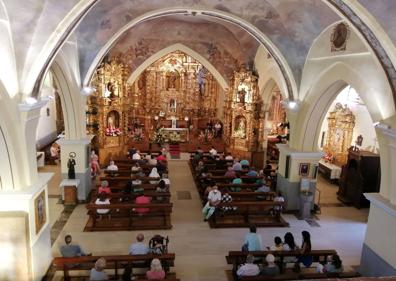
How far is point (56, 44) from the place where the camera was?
288 inches

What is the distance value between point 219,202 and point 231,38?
410 inches

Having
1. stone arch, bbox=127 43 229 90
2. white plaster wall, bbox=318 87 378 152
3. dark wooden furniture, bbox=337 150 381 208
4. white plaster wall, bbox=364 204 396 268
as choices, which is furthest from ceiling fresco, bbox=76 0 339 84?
stone arch, bbox=127 43 229 90

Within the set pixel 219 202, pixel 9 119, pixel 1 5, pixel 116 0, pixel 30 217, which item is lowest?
pixel 219 202

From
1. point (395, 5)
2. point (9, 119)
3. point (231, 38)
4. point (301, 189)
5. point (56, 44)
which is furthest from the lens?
point (231, 38)

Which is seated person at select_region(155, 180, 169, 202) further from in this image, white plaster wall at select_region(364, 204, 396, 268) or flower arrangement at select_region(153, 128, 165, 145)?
flower arrangement at select_region(153, 128, 165, 145)

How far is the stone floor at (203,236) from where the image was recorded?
863cm

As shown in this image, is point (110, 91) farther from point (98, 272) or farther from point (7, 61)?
point (98, 272)

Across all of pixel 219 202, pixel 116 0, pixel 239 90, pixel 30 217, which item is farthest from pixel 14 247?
pixel 239 90

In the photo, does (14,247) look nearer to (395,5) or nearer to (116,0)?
(116,0)

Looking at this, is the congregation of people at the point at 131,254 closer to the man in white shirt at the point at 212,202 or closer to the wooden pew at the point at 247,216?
the man in white shirt at the point at 212,202

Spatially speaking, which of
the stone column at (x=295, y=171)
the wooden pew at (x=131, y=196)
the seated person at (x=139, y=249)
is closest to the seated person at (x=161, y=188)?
the wooden pew at (x=131, y=196)

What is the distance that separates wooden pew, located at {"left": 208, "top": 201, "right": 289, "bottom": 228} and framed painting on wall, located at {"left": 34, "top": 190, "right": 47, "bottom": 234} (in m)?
4.85

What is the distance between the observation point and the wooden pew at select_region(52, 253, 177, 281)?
23.9ft

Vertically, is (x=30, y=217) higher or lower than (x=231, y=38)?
lower
